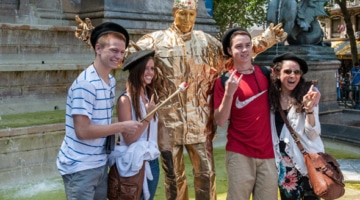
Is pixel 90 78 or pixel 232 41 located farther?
pixel 232 41

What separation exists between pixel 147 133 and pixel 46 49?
4987 millimetres

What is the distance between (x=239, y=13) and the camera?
30.7m

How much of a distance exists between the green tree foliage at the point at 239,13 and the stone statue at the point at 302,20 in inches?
612

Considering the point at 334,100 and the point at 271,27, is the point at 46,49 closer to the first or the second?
the point at 271,27

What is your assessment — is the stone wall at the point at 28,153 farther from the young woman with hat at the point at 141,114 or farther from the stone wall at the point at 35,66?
the young woman with hat at the point at 141,114

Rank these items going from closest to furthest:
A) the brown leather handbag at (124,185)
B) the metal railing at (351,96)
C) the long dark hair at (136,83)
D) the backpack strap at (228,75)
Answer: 1. the brown leather handbag at (124,185)
2. the long dark hair at (136,83)
3. the backpack strap at (228,75)
4. the metal railing at (351,96)

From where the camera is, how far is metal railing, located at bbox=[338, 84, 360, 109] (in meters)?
13.7

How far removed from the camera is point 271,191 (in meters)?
3.61

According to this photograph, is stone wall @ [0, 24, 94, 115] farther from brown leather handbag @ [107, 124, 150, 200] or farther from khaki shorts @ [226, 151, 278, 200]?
khaki shorts @ [226, 151, 278, 200]

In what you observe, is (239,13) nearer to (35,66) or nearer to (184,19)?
(35,66)

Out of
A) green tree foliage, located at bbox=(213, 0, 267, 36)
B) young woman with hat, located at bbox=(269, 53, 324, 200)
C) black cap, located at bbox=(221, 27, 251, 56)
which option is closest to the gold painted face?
black cap, located at bbox=(221, 27, 251, 56)

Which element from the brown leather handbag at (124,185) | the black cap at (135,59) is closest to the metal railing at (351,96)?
the black cap at (135,59)

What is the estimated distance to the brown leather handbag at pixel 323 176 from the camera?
11.1 ft

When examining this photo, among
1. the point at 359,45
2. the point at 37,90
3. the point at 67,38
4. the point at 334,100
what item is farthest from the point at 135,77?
the point at 359,45
